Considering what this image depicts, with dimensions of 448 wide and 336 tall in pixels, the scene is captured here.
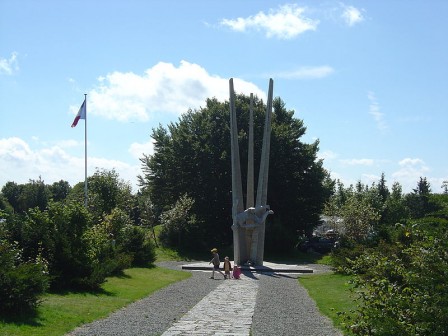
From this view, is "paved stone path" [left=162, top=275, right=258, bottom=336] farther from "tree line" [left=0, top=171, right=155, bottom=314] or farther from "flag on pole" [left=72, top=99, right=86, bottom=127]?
"flag on pole" [left=72, top=99, right=86, bottom=127]

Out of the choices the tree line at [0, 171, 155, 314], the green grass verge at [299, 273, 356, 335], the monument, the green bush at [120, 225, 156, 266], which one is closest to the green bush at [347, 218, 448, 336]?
the green grass verge at [299, 273, 356, 335]

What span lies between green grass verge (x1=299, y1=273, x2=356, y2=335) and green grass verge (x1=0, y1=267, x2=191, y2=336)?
217 inches

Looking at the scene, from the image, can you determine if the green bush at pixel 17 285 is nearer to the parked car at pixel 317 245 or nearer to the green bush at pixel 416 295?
the green bush at pixel 416 295

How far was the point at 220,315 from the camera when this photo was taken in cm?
1291

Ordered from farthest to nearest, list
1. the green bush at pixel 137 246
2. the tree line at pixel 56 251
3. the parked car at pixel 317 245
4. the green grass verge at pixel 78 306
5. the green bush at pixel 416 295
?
the parked car at pixel 317 245 → the green bush at pixel 137 246 → the tree line at pixel 56 251 → the green grass verge at pixel 78 306 → the green bush at pixel 416 295

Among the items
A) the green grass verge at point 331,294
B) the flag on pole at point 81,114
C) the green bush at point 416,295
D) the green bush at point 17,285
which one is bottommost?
the green grass verge at point 331,294

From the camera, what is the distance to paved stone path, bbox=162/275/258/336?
35.4 feet

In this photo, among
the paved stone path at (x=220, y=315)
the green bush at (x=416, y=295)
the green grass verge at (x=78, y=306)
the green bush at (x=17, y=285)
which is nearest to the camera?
the green bush at (x=416, y=295)

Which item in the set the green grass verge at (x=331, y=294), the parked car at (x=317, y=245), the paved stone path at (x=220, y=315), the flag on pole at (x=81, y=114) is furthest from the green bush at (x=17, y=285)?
the parked car at (x=317, y=245)

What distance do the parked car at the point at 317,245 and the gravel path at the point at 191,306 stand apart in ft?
81.2

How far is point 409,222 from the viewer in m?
6.75

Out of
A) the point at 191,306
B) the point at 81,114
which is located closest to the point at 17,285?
the point at 191,306

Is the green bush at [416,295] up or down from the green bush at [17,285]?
up

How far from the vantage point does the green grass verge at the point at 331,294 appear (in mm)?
13357
